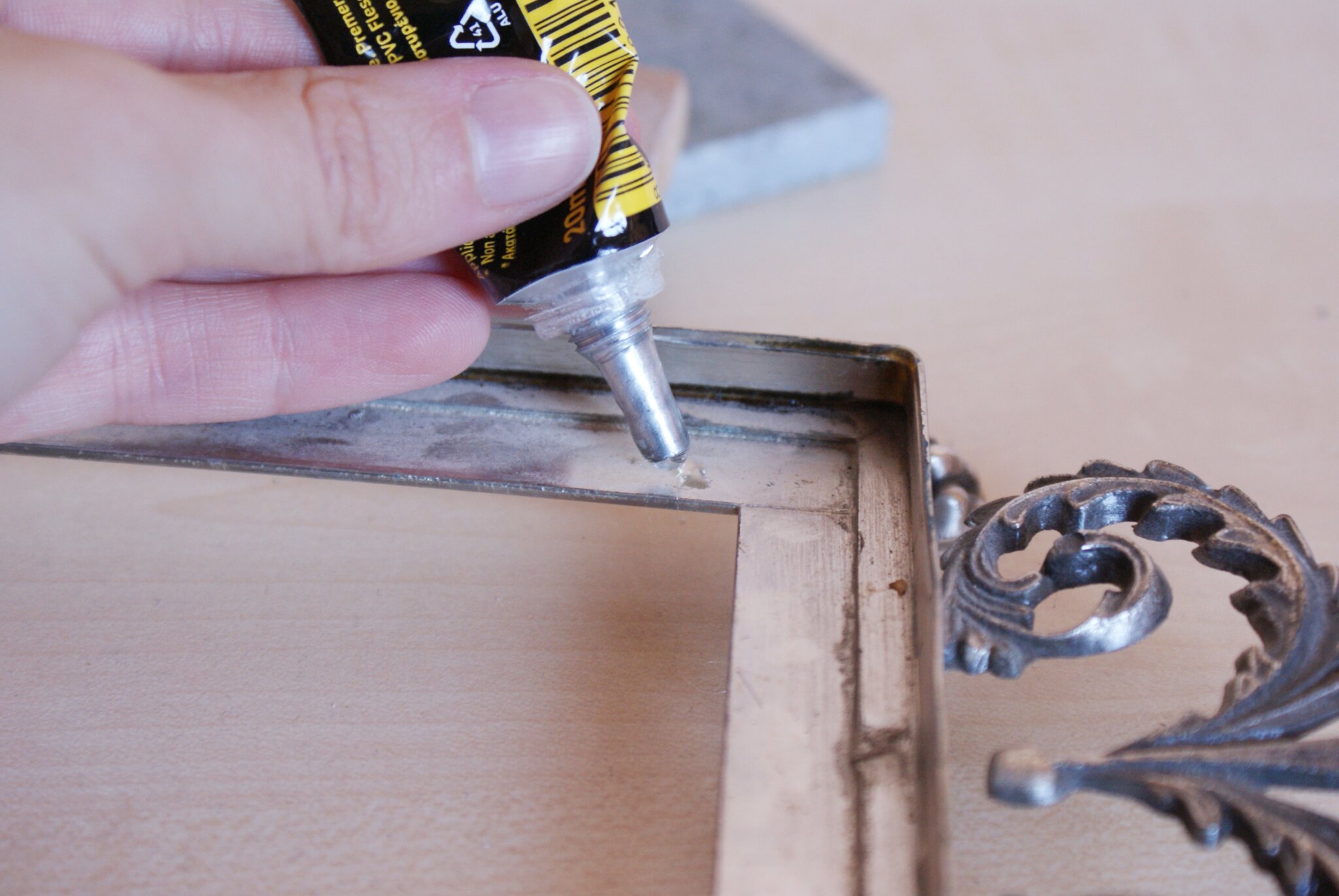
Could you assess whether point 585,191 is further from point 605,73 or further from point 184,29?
point 184,29

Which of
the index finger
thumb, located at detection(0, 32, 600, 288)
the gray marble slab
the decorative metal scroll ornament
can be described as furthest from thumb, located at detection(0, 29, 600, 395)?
the gray marble slab

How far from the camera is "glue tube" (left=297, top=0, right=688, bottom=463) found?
434 millimetres

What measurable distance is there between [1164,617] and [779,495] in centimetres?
16

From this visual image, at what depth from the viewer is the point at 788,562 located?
43 centimetres

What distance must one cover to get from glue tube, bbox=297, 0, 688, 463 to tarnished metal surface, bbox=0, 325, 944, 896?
0.14 feet

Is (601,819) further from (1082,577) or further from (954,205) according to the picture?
(954,205)

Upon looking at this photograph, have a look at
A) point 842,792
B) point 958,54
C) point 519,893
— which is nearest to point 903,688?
point 842,792

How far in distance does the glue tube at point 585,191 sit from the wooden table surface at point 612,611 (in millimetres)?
104

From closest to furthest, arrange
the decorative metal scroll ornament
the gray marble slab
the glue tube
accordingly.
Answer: the decorative metal scroll ornament < the glue tube < the gray marble slab

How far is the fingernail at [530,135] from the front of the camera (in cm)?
41

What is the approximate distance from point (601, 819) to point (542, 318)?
209 millimetres

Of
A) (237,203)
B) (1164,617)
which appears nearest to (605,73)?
(237,203)

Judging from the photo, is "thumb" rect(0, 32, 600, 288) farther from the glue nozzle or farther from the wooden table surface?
the wooden table surface

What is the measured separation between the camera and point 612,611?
18.8 inches
